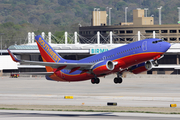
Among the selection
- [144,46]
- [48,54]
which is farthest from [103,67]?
[48,54]

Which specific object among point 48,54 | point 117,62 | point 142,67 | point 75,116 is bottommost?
point 75,116

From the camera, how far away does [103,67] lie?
60.9 metres

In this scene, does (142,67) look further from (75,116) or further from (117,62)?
(75,116)

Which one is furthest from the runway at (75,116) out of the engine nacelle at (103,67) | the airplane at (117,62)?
the engine nacelle at (103,67)

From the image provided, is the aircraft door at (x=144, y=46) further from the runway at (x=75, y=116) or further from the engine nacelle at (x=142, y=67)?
the runway at (x=75, y=116)

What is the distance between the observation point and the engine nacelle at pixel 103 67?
2381 inches

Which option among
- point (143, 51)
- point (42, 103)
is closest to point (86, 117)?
point (42, 103)

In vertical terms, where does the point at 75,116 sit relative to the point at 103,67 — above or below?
below

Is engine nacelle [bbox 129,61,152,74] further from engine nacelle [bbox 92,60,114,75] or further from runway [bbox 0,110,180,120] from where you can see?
runway [bbox 0,110,180,120]

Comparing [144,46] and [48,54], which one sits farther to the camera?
Result: [48,54]

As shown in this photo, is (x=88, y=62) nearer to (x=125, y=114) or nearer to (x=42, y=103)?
(x=42, y=103)

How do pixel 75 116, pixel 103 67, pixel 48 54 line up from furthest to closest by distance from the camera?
1. pixel 48 54
2. pixel 103 67
3. pixel 75 116

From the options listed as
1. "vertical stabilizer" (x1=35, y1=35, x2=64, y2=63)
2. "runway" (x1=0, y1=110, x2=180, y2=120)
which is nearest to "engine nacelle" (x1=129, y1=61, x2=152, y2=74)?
"vertical stabilizer" (x1=35, y1=35, x2=64, y2=63)

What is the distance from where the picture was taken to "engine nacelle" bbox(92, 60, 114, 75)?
60472 mm
